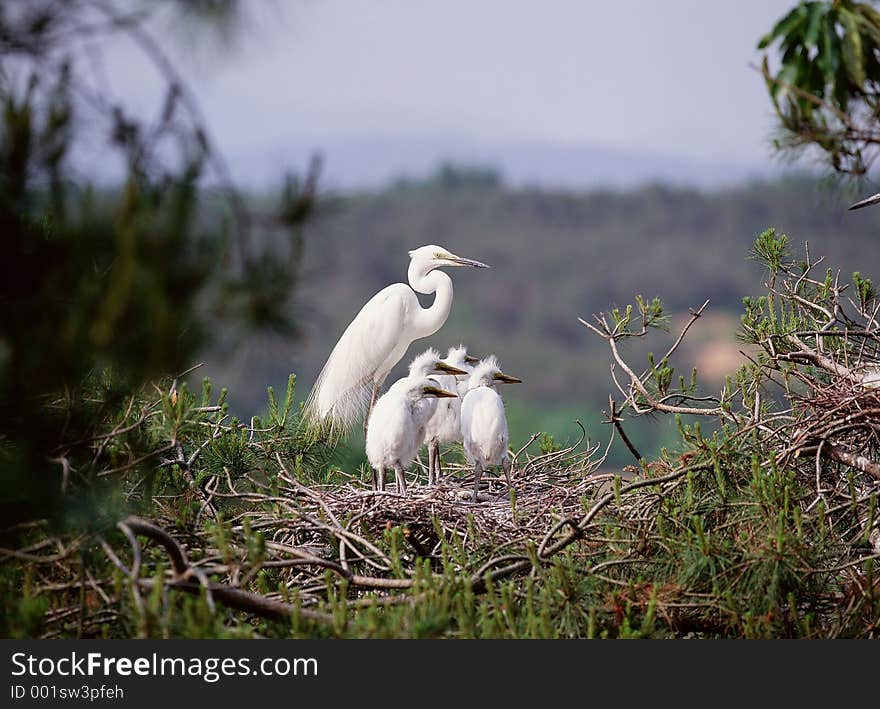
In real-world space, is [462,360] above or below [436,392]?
above

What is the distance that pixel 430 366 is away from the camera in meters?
3.57

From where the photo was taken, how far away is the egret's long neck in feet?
13.8

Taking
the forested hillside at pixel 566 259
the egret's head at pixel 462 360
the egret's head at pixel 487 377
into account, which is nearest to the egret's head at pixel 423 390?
the egret's head at pixel 487 377

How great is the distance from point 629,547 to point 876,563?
2.17ft

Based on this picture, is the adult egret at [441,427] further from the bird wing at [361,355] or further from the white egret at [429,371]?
the bird wing at [361,355]

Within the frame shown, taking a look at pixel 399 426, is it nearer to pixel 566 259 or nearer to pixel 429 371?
pixel 429 371

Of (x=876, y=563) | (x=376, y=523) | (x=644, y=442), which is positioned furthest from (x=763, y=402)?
(x=644, y=442)

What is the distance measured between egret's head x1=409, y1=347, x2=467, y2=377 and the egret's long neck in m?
0.60

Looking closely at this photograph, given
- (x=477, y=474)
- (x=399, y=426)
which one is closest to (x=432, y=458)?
(x=477, y=474)

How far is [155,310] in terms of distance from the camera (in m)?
1.72

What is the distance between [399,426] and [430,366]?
14.8 inches

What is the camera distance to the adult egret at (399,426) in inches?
128

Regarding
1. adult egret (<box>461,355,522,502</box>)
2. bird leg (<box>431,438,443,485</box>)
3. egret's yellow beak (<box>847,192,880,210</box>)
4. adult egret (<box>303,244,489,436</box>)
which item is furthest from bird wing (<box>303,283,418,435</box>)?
egret's yellow beak (<box>847,192,880,210</box>)

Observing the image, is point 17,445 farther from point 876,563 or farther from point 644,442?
point 644,442
